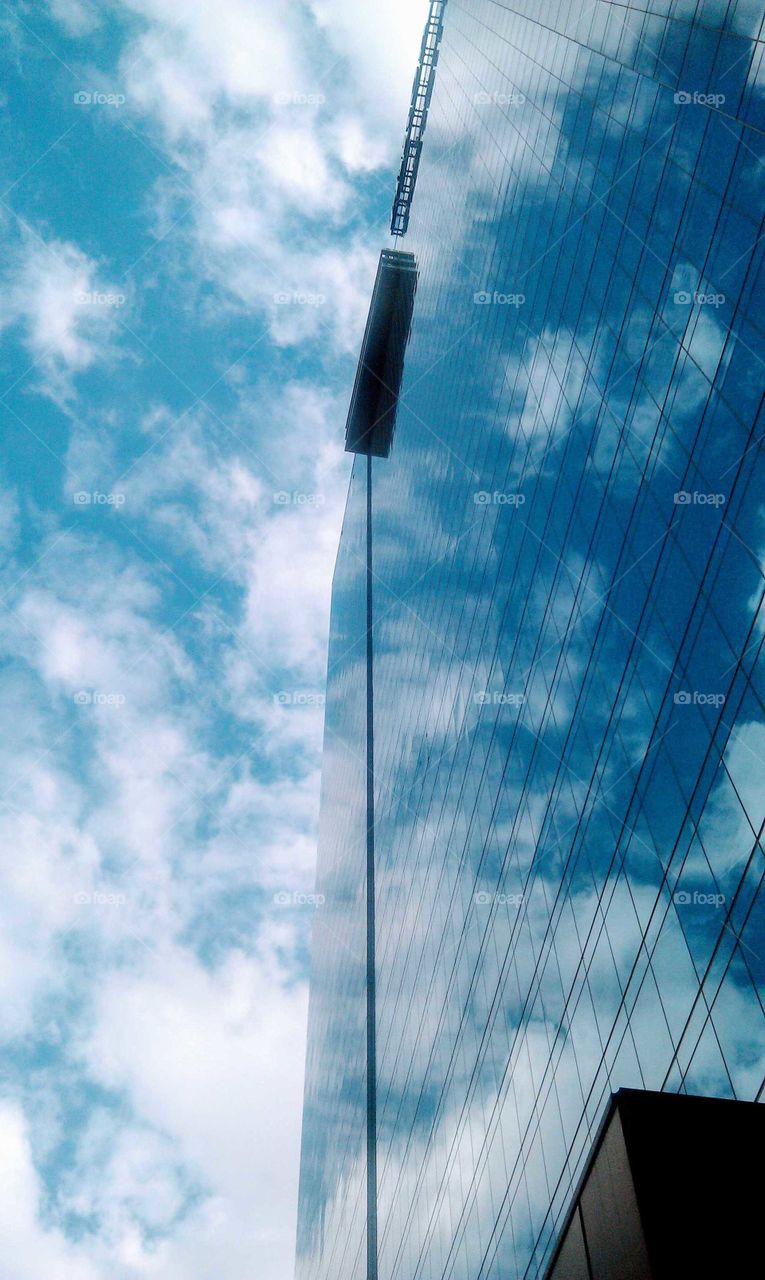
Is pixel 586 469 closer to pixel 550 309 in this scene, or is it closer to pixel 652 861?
pixel 550 309

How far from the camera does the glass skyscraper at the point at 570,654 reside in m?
15.8

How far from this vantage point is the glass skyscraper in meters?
15.8

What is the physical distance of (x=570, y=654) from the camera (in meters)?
24.3

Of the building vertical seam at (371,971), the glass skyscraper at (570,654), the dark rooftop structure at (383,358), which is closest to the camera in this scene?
the glass skyscraper at (570,654)

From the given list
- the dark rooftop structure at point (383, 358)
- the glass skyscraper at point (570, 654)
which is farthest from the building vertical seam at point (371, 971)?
the dark rooftop structure at point (383, 358)

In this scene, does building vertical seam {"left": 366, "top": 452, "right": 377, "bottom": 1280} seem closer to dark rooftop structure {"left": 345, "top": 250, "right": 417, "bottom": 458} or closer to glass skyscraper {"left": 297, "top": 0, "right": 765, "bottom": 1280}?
glass skyscraper {"left": 297, "top": 0, "right": 765, "bottom": 1280}

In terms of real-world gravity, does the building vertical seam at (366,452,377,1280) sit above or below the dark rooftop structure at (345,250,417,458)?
below

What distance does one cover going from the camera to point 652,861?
17.7 meters

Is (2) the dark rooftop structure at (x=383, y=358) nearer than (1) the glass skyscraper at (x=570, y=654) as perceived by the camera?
No

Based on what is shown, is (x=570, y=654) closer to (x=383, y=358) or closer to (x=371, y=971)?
(x=371, y=971)

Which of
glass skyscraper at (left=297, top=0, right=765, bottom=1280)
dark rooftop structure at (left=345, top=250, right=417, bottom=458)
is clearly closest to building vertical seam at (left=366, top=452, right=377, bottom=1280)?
glass skyscraper at (left=297, top=0, right=765, bottom=1280)

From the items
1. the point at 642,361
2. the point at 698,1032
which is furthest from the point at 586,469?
the point at 698,1032

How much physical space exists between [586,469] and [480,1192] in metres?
20.9

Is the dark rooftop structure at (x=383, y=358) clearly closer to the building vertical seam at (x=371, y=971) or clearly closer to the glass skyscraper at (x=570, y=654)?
the building vertical seam at (x=371, y=971)
